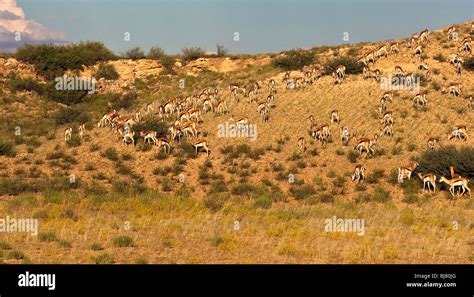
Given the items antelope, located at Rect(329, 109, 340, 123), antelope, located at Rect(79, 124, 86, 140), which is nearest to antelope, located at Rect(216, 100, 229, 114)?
antelope, located at Rect(329, 109, 340, 123)

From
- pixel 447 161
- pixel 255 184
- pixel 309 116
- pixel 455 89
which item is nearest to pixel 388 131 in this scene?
pixel 309 116

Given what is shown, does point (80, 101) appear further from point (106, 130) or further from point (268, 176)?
point (268, 176)

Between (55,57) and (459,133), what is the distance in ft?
144

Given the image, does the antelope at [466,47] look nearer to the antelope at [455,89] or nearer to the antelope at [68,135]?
the antelope at [455,89]

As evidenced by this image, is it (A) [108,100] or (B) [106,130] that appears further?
(A) [108,100]

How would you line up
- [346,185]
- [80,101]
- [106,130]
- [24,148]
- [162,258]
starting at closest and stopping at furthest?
[162,258]
[346,185]
[24,148]
[106,130]
[80,101]

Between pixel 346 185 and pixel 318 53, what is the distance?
2722 cm

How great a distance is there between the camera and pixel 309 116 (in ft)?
118

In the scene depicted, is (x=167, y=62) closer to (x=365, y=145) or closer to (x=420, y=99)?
(x=420, y=99)

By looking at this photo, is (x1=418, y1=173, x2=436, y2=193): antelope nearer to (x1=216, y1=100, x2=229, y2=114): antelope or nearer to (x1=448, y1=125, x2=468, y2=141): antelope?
(x1=448, y1=125, x2=468, y2=141): antelope

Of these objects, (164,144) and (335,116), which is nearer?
(164,144)

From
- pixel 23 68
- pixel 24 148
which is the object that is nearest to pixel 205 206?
pixel 24 148

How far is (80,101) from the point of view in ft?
181

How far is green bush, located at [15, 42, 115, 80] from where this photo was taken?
5774 centimetres
